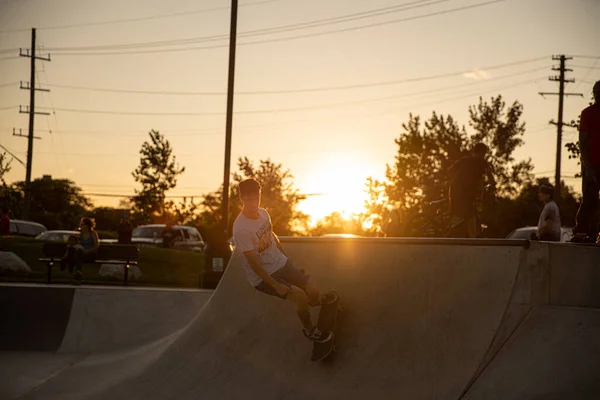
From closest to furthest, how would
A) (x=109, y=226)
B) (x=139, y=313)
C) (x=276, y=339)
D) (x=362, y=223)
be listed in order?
1. (x=276, y=339)
2. (x=139, y=313)
3. (x=362, y=223)
4. (x=109, y=226)

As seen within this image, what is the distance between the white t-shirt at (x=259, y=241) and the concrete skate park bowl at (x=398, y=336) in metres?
0.88

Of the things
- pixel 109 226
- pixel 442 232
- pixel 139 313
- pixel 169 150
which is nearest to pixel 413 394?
pixel 139 313

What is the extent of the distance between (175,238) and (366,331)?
25.6 metres

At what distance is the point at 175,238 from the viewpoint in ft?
103

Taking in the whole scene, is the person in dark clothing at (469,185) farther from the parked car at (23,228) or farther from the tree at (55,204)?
the tree at (55,204)

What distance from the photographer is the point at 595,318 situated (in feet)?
16.9

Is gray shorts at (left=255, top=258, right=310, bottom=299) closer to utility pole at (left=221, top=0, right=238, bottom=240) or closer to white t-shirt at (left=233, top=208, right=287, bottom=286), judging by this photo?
white t-shirt at (left=233, top=208, right=287, bottom=286)

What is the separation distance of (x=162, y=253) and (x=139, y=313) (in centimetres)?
1493

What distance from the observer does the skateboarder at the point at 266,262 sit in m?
6.37

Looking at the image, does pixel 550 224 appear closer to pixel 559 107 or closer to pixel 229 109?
pixel 229 109

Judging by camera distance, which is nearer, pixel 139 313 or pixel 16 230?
pixel 139 313

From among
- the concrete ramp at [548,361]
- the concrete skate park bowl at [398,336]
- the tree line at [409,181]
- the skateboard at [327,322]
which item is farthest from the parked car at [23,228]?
the concrete ramp at [548,361]

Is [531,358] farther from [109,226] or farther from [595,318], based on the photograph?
[109,226]

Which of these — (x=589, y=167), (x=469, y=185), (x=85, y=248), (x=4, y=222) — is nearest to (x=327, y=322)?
(x=589, y=167)
